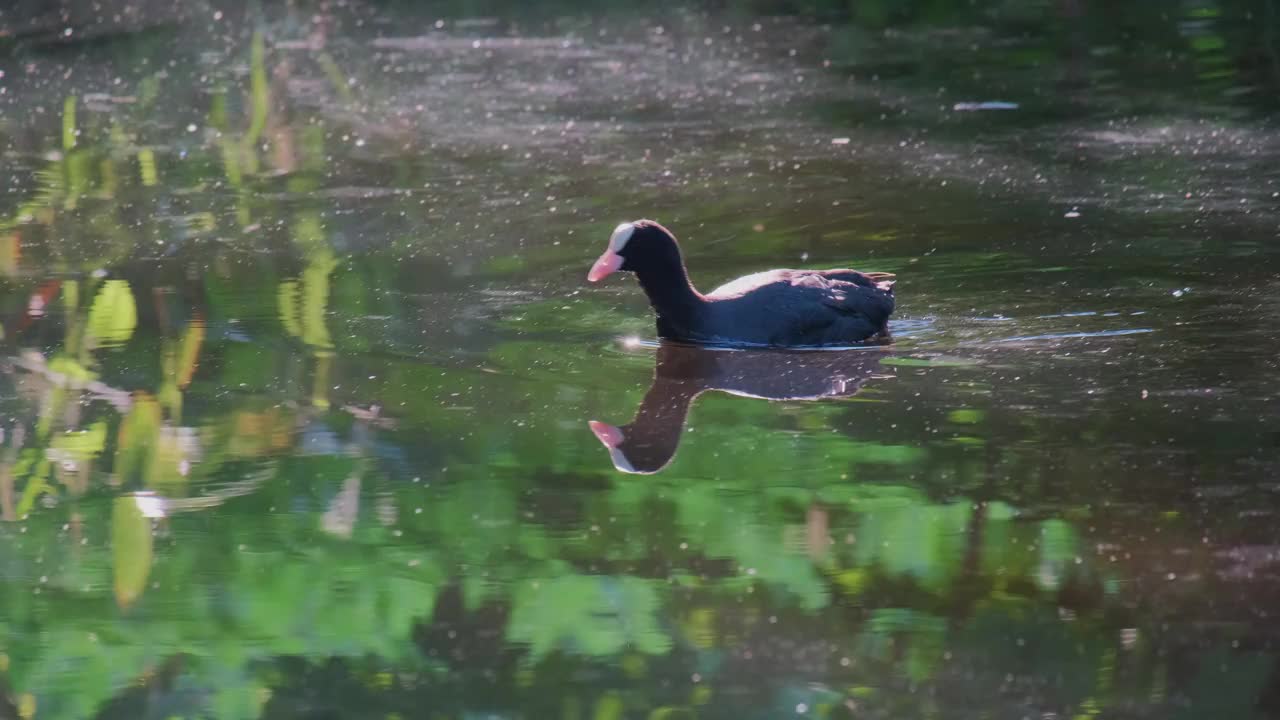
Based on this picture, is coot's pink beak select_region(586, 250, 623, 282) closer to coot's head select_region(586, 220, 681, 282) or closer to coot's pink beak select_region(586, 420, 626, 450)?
coot's head select_region(586, 220, 681, 282)

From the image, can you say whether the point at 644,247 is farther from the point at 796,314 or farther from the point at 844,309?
the point at 844,309

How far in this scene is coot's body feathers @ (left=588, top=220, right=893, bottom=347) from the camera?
7.06m

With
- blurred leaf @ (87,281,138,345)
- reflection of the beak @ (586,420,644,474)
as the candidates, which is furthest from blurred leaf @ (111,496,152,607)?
blurred leaf @ (87,281,138,345)

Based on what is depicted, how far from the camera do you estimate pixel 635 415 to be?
6387 mm

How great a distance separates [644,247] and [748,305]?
0.47m

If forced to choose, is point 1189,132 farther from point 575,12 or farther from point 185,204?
point 575,12

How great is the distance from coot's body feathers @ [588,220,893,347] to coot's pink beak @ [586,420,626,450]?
3.14 ft

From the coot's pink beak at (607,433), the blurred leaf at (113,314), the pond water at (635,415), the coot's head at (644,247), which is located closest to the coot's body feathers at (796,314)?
the pond water at (635,415)

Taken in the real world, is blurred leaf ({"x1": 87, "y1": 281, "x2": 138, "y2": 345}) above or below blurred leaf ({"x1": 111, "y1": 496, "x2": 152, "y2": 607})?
above

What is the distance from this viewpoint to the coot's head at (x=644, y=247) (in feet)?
23.3

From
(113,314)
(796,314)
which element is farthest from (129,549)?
(796,314)

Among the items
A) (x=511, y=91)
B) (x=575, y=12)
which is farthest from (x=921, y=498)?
(x=575, y=12)

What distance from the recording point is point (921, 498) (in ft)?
17.7

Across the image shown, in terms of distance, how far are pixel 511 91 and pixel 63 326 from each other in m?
5.86
